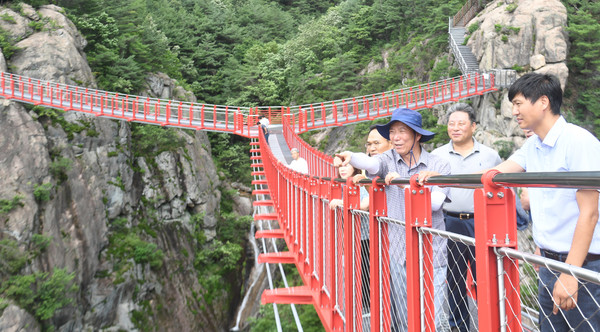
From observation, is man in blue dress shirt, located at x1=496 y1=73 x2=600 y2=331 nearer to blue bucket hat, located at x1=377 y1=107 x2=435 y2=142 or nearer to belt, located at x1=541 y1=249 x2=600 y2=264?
belt, located at x1=541 y1=249 x2=600 y2=264

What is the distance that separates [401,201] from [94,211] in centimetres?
1380

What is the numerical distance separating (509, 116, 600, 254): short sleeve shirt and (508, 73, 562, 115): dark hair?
12 cm

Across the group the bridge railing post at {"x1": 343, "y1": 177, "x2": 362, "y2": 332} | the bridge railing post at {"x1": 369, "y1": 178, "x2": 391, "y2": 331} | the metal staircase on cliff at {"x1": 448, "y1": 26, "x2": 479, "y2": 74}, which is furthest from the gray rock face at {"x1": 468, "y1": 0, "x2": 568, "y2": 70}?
the bridge railing post at {"x1": 369, "y1": 178, "x2": 391, "y2": 331}

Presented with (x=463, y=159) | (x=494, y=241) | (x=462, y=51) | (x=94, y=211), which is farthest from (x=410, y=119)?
(x=462, y=51)

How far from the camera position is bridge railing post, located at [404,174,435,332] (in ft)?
5.42

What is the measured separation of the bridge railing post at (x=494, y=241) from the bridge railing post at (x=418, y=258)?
0.46 m

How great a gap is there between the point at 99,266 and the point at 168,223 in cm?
333

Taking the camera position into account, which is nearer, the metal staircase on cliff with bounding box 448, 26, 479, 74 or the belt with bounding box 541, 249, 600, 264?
the belt with bounding box 541, 249, 600, 264

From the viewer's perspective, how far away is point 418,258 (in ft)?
5.68

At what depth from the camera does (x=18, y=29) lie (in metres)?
15.4

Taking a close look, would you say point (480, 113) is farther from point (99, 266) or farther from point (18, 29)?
point (18, 29)

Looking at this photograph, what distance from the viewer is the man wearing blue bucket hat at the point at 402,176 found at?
198cm

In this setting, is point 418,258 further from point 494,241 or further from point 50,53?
point 50,53

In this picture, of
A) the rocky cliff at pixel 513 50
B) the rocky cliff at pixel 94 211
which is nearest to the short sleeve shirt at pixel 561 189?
the rocky cliff at pixel 94 211
